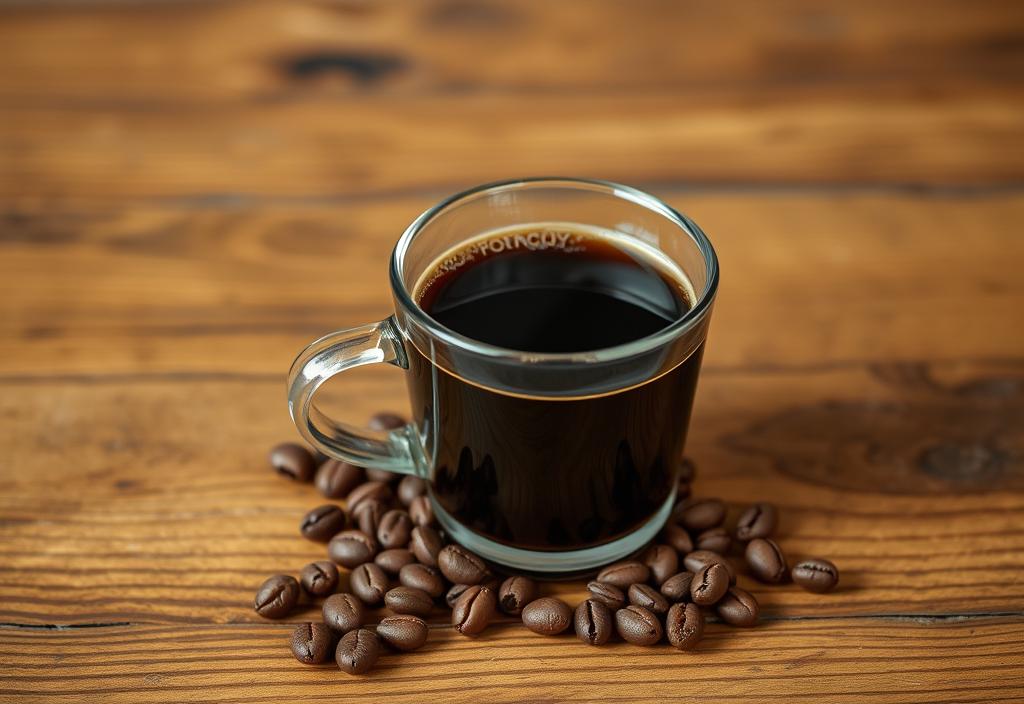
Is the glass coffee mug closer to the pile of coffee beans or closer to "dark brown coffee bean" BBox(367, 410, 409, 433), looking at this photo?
the pile of coffee beans

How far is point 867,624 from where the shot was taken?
1.29 m

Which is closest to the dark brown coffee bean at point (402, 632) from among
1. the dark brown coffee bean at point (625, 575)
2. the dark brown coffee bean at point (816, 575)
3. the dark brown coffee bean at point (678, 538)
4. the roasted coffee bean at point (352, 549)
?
the roasted coffee bean at point (352, 549)

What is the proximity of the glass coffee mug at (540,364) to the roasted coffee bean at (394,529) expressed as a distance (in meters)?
0.04

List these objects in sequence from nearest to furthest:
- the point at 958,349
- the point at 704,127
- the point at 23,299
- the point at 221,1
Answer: the point at 958,349
the point at 23,299
the point at 704,127
the point at 221,1

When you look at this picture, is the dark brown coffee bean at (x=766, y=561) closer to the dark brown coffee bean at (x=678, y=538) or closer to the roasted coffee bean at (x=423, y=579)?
the dark brown coffee bean at (x=678, y=538)

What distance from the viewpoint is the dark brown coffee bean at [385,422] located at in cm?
153

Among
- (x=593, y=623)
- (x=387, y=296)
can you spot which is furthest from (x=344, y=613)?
(x=387, y=296)

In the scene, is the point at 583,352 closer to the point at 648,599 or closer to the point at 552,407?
the point at 552,407

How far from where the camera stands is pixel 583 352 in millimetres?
1123

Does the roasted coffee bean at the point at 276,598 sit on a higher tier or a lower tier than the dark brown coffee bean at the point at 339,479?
lower

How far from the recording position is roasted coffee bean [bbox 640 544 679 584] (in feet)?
4.25

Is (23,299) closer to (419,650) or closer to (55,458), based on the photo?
(55,458)

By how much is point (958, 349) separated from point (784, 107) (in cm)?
79

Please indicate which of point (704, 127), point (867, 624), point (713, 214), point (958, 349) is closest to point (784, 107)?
point (704, 127)
